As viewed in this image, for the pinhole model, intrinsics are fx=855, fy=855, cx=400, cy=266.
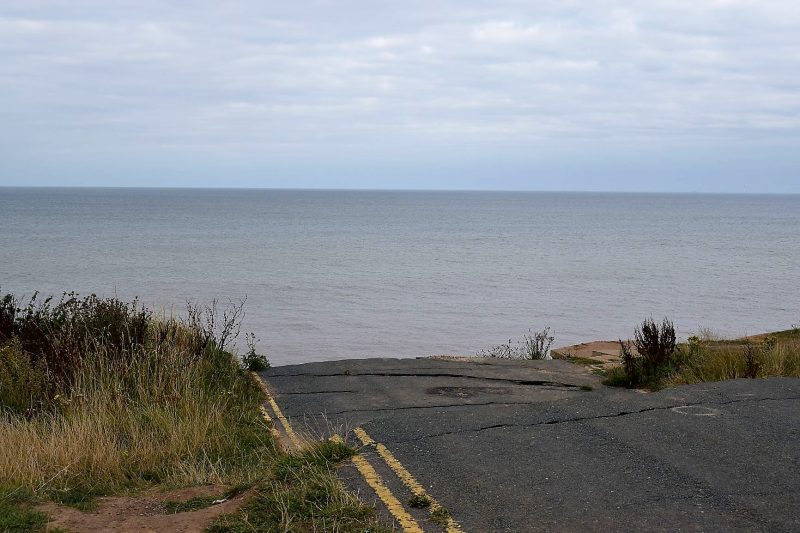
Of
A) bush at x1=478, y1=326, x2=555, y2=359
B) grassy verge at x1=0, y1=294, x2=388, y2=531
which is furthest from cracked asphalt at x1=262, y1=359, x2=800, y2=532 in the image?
bush at x1=478, y1=326, x2=555, y2=359

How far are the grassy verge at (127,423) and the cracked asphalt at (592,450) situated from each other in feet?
2.16

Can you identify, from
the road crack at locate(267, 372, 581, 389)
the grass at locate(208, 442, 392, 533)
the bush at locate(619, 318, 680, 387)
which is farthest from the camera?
the road crack at locate(267, 372, 581, 389)

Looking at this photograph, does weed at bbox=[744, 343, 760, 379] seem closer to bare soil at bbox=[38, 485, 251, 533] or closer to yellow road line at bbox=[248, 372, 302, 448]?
yellow road line at bbox=[248, 372, 302, 448]

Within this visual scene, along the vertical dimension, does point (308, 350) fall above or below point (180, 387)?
below

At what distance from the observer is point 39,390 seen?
9.26 metres

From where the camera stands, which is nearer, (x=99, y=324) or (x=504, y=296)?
(x=99, y=324)

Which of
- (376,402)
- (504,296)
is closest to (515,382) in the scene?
(376,402)

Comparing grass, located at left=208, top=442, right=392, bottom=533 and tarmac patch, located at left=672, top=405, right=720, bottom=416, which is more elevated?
tarmac patch, located at left=672, top=405, right=720, bottom=416

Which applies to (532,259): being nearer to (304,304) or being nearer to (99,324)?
(304,304)

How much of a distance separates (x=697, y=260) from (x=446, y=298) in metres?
25.1

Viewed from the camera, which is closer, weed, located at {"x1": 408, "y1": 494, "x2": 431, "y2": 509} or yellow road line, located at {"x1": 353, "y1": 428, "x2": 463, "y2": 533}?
yellow road line, located at {"x1": 353, "y1": 428, "x2": 463, "y2": 533}

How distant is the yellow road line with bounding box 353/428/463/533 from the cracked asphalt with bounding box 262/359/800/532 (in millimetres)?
62

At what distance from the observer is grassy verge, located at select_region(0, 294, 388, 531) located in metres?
6.40

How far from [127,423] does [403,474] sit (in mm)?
3309
